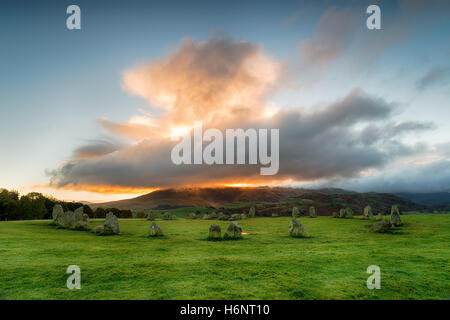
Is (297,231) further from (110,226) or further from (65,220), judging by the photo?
(65,220)

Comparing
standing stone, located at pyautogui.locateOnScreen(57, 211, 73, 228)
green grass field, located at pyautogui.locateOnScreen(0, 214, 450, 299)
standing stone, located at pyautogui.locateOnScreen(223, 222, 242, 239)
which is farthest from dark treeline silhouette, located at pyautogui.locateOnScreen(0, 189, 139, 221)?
standing stone, located at pyautogui.locateOnScreen(223, 222, 242, 239)

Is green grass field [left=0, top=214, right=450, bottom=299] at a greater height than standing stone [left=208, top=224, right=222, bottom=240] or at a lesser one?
greater

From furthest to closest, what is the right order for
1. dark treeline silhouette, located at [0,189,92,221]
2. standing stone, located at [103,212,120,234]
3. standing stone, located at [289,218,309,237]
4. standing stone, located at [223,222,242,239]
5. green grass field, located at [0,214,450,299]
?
dark treeline silhouette, located at [0,189,92,221], standing stone, located at [103,212,120,234], standing stone, located at [289,218,309,237], standing stone, located at [223,222,242,239], green grass field, located at [0,214,450,299]

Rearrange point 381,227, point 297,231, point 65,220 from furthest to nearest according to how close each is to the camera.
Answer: point 65,220 → point 381,227 → point 297,231

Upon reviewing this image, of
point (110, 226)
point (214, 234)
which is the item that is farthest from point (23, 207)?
point (214, 234)

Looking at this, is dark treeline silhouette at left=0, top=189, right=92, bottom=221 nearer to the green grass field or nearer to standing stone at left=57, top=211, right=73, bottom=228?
standing stone at left=57, top=211, right=73, bottom=228

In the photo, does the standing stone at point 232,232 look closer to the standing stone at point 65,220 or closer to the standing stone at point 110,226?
the standing stone at point 110,226


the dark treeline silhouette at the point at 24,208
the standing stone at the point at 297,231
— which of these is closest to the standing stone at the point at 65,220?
the standing stone at the point at 297,231

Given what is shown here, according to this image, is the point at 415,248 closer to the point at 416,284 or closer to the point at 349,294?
the point at 416,284

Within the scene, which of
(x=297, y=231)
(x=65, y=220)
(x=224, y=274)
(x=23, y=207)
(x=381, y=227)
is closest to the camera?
(x=224, y=274)

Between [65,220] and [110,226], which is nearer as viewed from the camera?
[110,226]
